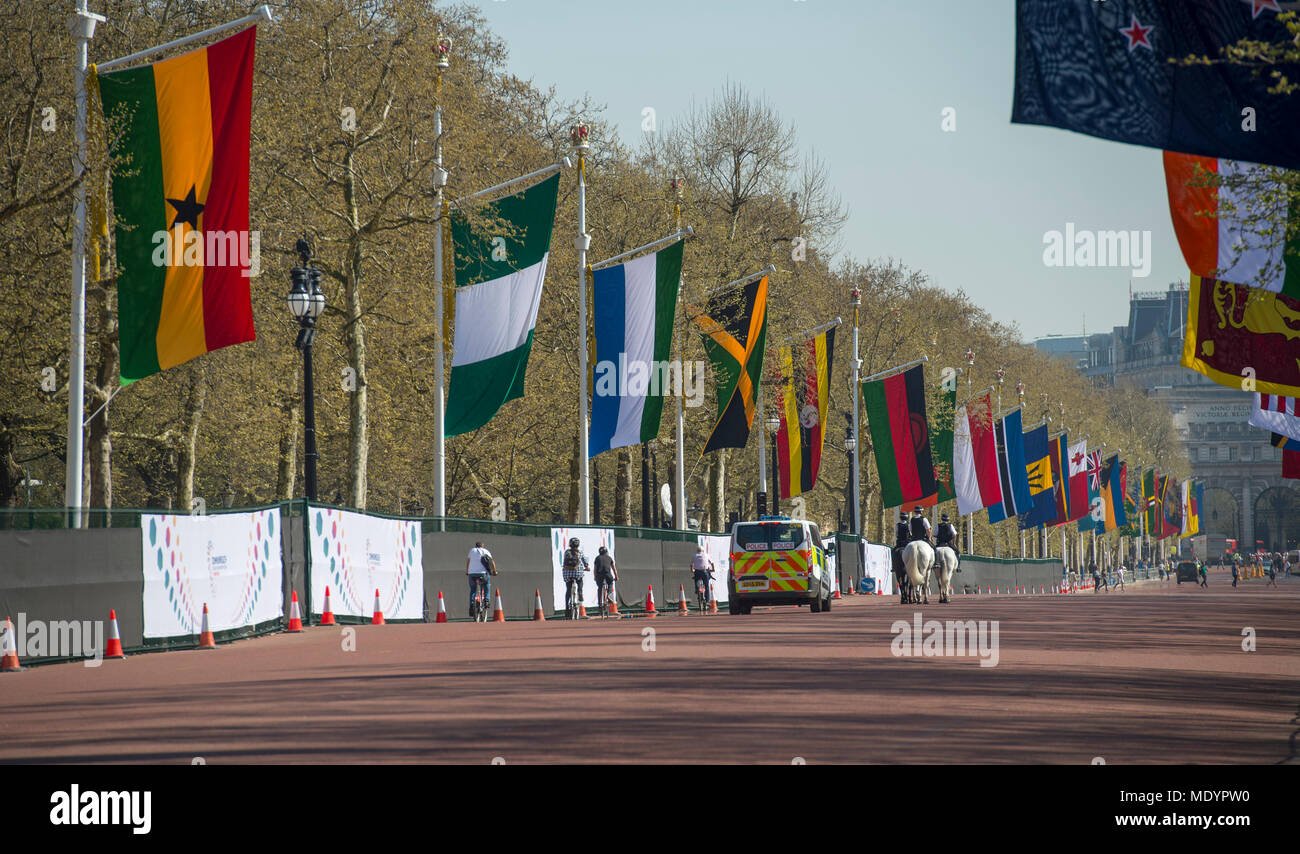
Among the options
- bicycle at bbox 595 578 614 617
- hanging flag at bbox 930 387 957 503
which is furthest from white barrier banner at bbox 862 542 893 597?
bicycle at bbox 595 578 614 617

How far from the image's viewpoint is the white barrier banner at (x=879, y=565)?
64875 millimetres

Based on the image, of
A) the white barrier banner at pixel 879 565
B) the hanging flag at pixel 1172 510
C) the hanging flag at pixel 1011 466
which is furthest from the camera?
the hanging flag at pixel 1172 510

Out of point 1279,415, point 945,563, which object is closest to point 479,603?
point 945,563

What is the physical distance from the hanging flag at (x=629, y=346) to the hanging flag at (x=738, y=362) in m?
4.44

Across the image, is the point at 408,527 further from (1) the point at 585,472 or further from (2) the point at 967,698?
(2) the point at 967,698

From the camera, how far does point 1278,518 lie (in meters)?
196

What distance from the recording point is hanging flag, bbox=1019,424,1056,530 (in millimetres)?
66438

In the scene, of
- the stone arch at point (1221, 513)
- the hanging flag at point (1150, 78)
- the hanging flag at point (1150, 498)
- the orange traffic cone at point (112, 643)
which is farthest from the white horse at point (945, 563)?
the stone arch at point (1221, 513)

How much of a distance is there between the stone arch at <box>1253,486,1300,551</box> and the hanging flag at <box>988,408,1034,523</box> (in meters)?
140

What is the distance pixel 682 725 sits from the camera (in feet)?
36.9

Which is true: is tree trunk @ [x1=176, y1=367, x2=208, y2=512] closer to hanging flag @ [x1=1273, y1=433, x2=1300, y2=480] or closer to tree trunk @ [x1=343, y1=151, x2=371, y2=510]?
tree trunk @ [x1=343, y1=151, x2=371, y2=510]

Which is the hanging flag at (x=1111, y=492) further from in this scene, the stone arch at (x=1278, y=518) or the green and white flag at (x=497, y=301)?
the stone arch at (x=1278, y=518)

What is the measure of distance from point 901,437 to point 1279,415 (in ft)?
50.6
